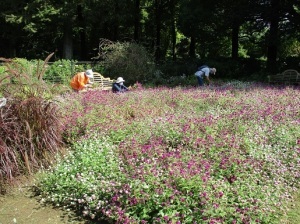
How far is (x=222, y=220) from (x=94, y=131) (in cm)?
332

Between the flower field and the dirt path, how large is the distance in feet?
0.54

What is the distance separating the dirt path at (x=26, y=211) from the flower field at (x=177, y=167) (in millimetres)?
164

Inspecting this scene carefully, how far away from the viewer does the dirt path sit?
14.4 ft

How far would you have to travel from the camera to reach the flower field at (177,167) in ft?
12.7

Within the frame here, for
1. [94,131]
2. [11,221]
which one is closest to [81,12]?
[94,131]

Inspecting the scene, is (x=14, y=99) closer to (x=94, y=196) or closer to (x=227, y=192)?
(x=94, y=196)

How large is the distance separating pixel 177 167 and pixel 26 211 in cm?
217

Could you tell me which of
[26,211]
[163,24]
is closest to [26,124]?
[26,211]

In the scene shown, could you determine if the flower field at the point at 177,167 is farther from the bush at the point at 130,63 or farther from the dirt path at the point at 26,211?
the bush at the point at 130,63

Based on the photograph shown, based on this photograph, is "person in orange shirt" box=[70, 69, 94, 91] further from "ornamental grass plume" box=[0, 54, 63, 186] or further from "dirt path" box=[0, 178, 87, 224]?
"dirt path" box=[0, 178, 87, 224]

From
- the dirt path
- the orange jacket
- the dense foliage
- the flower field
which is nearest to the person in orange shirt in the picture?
the orange jacket

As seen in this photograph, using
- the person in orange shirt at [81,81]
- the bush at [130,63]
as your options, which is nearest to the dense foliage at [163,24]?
the bush at [130,63]

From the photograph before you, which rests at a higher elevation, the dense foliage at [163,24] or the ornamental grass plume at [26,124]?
the dense foliage at [163,24]

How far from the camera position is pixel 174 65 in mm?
21109
